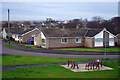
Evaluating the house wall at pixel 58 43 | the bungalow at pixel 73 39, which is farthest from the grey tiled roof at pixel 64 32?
the house wall at pixel 58 43

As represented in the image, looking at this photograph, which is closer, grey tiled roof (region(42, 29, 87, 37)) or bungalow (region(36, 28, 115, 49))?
bungalow (region(36, 28, 115, 49))

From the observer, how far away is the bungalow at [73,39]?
40031 mm

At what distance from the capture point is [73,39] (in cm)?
4200

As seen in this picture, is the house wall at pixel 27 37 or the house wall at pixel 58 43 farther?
the house wall at pixel 27 37

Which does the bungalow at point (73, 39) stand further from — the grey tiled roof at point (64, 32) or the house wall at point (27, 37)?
the house wall at point (27, 37)

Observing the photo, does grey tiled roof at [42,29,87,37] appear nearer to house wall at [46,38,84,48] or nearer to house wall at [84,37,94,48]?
house wall at [46,38,84,48]

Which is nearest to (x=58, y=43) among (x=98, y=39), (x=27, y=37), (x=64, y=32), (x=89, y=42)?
(x=64, y=32)

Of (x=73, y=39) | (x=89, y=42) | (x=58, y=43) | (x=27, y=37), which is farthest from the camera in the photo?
(x=27, y=37)

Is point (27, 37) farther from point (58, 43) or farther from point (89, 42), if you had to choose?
point (89, 42)

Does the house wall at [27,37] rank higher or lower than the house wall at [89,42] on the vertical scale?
higher

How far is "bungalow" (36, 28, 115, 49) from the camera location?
131ft

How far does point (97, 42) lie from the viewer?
41344 mm

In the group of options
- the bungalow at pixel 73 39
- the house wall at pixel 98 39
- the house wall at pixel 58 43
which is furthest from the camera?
the house wall at pixel 98 39

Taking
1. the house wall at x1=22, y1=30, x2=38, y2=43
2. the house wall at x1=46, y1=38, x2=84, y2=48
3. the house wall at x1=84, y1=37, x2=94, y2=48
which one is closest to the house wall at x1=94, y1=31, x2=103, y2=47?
the house wall at x1=84, y1=37, x2=94, y2=48
